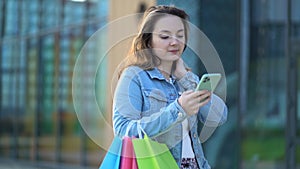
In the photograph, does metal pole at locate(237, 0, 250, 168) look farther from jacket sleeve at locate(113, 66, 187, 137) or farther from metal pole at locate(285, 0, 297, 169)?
jacket sleeve at locate(113, 66, 187, 137)

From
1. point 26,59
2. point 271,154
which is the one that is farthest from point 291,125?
point 26,59

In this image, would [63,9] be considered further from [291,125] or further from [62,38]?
[291,125]

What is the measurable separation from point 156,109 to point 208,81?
32 cm

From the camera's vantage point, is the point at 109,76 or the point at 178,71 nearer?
the point at 178,71

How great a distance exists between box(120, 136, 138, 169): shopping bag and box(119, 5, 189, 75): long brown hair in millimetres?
311

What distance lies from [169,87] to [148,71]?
0.11m

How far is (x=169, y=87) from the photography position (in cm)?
276

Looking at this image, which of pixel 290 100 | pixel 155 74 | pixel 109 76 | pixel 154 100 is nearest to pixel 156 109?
pixel 154 100

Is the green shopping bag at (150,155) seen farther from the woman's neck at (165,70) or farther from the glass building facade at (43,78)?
the glass building facade at (43,78)

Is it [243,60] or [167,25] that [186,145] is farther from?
[243,60]

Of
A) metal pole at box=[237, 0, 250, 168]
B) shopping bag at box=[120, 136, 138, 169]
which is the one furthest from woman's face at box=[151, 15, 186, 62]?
metal pole at box=[237, 0, 250, 168]

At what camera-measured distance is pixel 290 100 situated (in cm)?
830

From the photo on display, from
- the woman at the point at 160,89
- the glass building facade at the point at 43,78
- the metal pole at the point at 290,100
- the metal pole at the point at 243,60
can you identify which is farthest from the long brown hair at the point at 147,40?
the glass building facade at the point at 43,78

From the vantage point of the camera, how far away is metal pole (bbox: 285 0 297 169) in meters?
8.25
